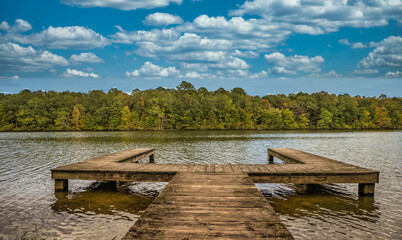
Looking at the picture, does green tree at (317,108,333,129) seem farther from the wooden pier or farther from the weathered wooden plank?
the weathered wooden plank

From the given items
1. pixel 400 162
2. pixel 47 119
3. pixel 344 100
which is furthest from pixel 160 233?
pixel 344 100

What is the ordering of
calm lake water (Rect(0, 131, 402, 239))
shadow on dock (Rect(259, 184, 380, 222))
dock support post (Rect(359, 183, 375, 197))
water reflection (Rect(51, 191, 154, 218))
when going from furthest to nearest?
dock support post (Rect(359, 183, 375, 197)), water reflection (Rect(51, 191, 154, 218)), shadow on dock (Rect(259, 184, 380, 222)), calm lake water (Rect(0, 131, 402, 239))

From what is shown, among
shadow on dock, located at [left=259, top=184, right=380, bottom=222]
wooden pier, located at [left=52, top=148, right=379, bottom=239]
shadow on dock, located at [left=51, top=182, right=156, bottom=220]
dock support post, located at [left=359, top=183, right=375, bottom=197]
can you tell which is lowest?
shadow on dock, located at [left=51, top=182, right=156, bottom=220]

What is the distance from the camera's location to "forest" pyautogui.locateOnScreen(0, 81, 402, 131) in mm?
76062

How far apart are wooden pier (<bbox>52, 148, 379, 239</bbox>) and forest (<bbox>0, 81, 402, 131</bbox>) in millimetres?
65322

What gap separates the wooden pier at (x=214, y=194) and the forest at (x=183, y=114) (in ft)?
214

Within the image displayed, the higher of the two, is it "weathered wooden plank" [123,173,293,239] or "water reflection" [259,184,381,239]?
"weathered wooden plank" [123,173,293,239]

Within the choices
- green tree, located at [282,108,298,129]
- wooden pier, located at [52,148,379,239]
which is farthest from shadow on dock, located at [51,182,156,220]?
green tree, located at [282,108,298,129]

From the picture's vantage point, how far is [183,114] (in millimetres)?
76500

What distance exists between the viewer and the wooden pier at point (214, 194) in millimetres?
3879

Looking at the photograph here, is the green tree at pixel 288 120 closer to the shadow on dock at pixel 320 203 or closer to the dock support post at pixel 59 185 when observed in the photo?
the shadow on dock at pixel 320 203

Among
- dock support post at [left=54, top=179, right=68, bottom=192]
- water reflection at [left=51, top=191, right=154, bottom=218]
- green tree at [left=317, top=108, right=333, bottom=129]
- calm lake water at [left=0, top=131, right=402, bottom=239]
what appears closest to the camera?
calm lake water at [left=0, top=131, right=402, bottom=239]

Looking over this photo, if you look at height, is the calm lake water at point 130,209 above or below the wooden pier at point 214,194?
below

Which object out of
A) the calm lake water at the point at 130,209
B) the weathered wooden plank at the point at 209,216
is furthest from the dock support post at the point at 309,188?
the weathered wooden plank at the point at 209,216
